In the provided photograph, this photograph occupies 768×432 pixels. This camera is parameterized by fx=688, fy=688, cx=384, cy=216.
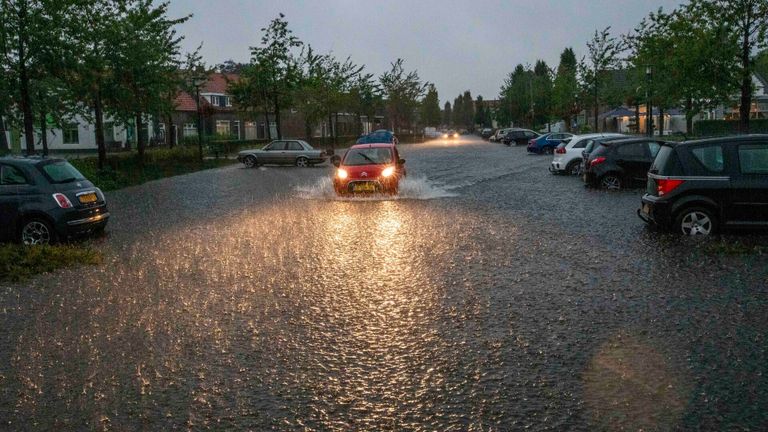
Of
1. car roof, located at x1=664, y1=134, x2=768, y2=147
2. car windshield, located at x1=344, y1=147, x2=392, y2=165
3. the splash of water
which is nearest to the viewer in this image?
car roof, located at x1=664, y1=134, x2=768, y2=147

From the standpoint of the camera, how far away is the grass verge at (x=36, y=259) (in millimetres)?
9195

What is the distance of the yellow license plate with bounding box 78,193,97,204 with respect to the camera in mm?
12066

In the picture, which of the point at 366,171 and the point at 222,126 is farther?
the point at 222,126

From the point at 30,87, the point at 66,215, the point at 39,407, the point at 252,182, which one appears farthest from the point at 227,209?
the point at 30,87

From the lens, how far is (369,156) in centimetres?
1917

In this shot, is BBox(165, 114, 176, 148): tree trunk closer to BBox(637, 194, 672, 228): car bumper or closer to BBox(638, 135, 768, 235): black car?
BBox(637, 194, 672, 228): car bumper

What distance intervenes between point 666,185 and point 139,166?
1081 inches

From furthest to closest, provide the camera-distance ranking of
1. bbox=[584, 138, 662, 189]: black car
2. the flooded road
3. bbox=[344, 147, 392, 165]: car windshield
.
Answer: bbox=[584, 138, 662, 189]: black car
bbox=[344, 147, 392, 165]: car windshield
the flooded road

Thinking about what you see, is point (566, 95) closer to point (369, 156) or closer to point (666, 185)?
point (369, 156)

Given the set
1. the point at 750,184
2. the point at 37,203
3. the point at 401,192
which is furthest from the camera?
the point at 401,192

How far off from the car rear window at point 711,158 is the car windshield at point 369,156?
9553mm

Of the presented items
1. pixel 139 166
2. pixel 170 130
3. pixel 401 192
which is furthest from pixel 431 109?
pixel 401 192

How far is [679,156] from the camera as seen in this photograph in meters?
10.9

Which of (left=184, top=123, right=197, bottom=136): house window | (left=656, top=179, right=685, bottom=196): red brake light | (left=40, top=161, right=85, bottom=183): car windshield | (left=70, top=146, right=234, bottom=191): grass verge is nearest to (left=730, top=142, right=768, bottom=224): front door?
(left=656, top=179, right=685, bottom=196): red brake light
